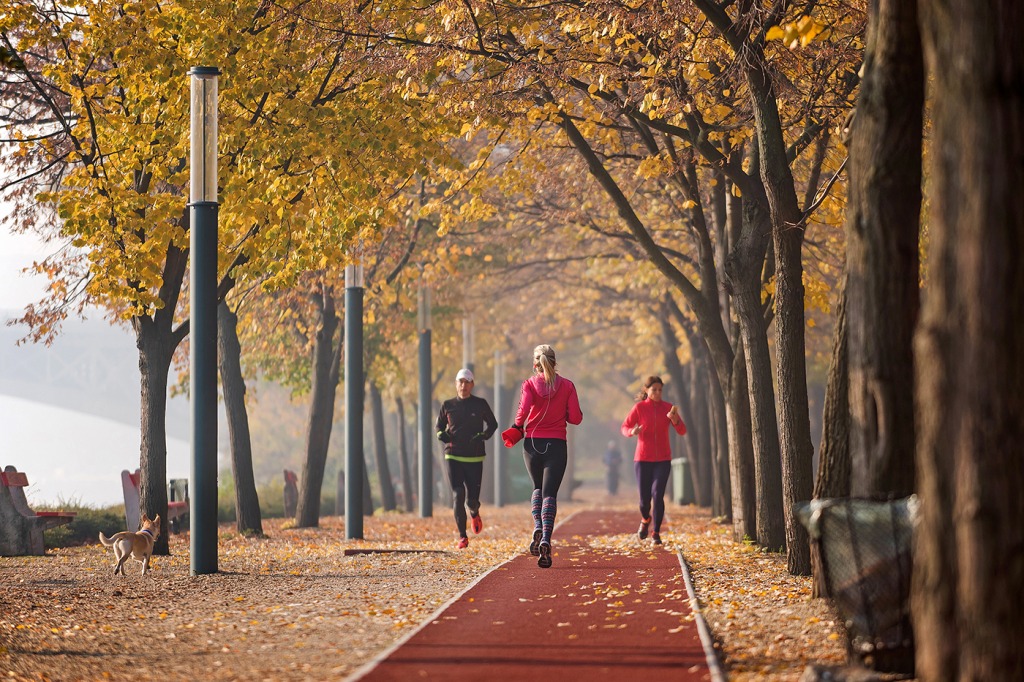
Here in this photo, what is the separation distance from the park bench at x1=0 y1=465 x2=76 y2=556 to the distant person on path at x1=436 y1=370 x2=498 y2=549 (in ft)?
16.5

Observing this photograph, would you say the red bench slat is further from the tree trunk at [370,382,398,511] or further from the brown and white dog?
the tree trunk at [370,382,398,511]

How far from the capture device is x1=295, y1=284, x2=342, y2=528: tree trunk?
24.7 meters

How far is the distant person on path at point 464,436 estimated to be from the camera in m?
16.6

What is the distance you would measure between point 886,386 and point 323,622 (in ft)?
14.3

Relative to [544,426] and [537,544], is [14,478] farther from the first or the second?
[544,426]

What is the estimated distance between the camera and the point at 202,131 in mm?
12914

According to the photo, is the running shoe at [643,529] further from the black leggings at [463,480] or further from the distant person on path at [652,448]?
the black leggings at [463,480]

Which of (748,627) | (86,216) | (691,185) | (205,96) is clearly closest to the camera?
(748,627)

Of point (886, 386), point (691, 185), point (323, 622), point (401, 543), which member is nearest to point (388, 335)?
point (401, 543)

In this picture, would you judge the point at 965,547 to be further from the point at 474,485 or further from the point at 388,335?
the point at 388,335

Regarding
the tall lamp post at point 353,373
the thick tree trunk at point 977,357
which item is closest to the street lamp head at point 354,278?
the tall lamp post at point 353,373

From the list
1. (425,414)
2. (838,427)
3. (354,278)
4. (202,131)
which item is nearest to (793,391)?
(838,427)

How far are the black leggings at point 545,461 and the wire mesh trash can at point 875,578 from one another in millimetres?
6038

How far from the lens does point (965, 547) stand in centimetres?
580
